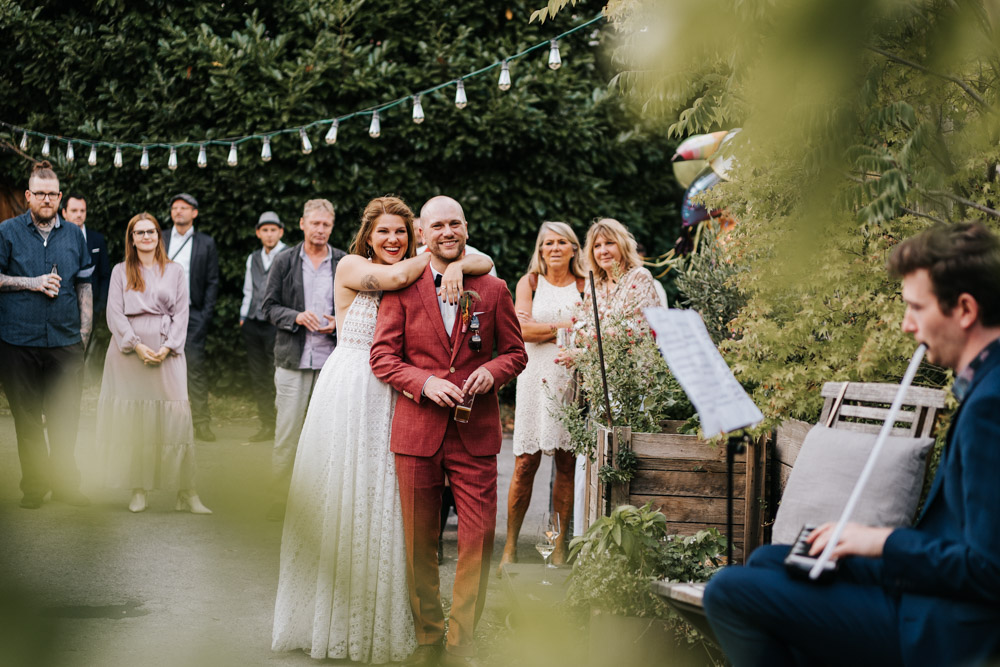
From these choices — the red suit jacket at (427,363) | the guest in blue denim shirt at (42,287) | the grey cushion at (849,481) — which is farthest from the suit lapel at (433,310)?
the guest in blue denim shirt at (42,287)

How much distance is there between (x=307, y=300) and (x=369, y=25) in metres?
5.99

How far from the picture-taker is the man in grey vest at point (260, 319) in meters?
8.48

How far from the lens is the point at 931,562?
2031 mm

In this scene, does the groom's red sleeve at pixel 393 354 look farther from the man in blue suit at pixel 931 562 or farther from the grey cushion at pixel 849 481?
the man in blue suit at pixel 931 562

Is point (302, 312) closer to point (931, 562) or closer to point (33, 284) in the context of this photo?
point (33, 284)

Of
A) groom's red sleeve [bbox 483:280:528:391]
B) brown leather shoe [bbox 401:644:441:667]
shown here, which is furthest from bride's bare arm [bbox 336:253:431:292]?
brown leather shoe [bbox 401:644:441:667]

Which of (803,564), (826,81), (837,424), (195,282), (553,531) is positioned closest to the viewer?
(826,81)

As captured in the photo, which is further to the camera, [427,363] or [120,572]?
[427,363]

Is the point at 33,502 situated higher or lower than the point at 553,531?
higher

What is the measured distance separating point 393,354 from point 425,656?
1222 millimetres

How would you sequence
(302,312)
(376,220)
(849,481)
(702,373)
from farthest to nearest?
(302,312)
(376,220)
(849,481)
(702,373)

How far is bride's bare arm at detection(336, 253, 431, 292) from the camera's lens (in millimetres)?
4020

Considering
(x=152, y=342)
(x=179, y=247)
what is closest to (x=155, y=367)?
(x=152, y=342)

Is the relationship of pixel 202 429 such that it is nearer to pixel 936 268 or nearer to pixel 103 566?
pixel 936 268
